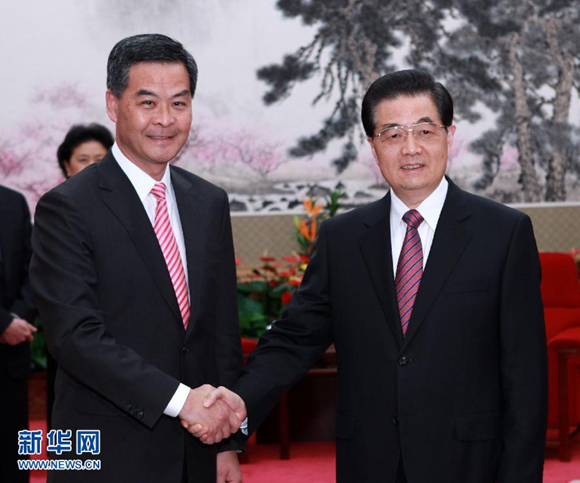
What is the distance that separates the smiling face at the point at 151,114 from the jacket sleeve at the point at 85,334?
0.71 ft

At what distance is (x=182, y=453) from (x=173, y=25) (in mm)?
5182

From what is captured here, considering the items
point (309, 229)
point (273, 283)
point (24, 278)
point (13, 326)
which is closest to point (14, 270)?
point (24, 278)

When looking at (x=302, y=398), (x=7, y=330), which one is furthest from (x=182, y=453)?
(x=302, y=398)

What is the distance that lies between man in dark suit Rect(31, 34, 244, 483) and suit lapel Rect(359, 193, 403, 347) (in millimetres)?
361

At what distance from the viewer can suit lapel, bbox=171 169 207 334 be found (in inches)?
78.4

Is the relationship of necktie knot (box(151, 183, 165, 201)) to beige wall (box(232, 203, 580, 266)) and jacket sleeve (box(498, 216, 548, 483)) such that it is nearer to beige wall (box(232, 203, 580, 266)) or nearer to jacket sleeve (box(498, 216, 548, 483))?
jacket sleeve (box(498, 216, 548, 483))

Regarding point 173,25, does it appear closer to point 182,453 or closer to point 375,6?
point 375,6

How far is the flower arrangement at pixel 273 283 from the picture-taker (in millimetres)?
5242

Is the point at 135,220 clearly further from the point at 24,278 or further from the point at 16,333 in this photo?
the point at 24,278

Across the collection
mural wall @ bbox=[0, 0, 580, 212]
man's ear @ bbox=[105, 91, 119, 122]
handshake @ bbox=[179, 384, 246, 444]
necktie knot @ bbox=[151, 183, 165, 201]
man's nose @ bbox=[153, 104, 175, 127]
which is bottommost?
handshake @ bbox=[179, 384, 246, 444]

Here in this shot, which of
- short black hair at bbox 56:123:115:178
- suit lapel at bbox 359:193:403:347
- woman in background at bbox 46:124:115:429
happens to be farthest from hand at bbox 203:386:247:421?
short black hair at bbox 56:123:115:178

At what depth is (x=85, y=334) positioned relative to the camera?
1852 millimetres

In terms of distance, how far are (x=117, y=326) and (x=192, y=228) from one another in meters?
0.31

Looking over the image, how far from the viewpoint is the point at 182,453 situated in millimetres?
1967
